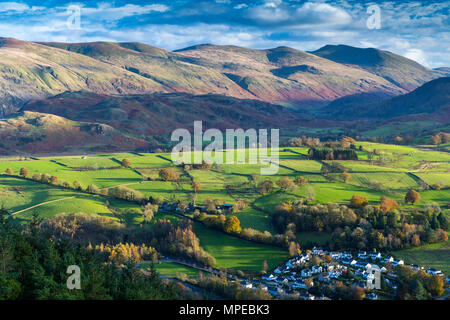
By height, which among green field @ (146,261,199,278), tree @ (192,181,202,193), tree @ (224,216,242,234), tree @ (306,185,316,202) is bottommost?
green field @ (146,261,199,278)

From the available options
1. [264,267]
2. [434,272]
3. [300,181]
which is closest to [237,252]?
[264,267]

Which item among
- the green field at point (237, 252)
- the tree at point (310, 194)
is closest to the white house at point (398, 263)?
the green field at point (237, 252)

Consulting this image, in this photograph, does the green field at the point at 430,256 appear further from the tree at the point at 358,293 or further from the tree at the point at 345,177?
the tree at the point at 345,177

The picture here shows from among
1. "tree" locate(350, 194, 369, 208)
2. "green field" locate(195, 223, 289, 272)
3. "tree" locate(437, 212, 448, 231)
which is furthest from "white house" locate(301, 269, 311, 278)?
"tree" locate(437, 212, 448, 231)

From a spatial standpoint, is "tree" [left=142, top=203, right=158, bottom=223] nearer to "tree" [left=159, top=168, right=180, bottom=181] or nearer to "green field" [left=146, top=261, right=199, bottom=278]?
"green field" [left=146, top=261, right=199, bottom=278]

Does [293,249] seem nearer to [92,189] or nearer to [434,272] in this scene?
[434,272]

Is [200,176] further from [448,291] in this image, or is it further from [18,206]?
[448,291]
